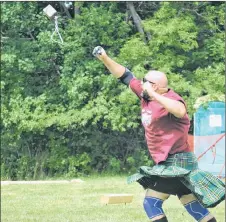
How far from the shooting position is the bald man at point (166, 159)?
5477 millimetres

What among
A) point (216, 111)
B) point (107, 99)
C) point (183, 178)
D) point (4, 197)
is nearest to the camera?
point (183, 178)

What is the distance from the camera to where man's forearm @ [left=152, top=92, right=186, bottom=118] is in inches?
206

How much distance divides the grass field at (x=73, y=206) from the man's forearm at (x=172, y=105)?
2.87 m

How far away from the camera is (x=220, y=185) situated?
18.7 ft

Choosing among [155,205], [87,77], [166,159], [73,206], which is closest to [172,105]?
[166,159]

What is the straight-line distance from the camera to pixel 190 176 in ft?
18.1

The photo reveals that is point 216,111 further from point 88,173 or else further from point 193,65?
point 88,173

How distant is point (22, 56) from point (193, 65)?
13.6ft

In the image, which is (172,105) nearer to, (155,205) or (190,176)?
(190,176)

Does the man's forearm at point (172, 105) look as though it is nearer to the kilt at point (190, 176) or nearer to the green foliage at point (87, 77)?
the kilt at point (190, 176)

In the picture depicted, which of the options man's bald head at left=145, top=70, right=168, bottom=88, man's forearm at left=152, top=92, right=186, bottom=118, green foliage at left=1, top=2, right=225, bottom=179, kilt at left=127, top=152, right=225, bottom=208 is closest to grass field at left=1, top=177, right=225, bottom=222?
kilt at left=127, top=152, right=225, bottom=208

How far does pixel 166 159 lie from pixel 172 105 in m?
0.49

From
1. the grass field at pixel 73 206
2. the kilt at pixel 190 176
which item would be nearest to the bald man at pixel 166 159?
the kilt at pixel 190 176

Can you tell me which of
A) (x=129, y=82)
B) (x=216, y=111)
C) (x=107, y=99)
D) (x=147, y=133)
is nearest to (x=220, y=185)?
(x=147, y=133)
